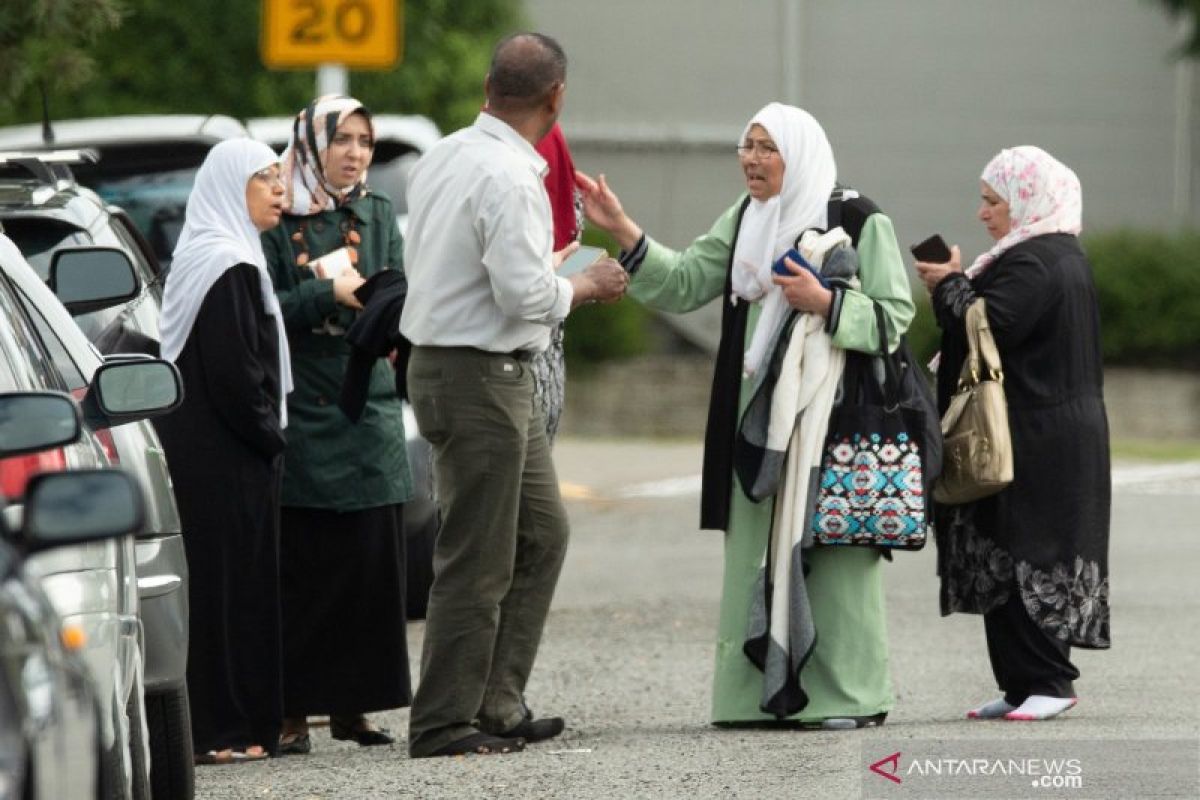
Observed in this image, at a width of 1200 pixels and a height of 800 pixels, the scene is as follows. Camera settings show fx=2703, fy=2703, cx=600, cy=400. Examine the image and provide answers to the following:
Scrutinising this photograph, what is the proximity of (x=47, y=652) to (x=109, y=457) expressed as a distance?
2376 millimetres

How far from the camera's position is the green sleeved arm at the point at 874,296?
7.64 meters

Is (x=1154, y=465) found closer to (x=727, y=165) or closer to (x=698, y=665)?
(x=727, y=165)

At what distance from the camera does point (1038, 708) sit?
7.88 metres

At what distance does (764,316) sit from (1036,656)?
1279mm

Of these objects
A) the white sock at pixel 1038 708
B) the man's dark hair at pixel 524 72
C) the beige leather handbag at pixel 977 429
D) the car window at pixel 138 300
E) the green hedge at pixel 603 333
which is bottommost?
the green hedge at pixel 603 333

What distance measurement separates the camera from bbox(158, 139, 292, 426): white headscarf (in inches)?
294

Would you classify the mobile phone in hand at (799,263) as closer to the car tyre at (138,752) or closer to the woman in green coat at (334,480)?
the woman in green coat at (334,480)

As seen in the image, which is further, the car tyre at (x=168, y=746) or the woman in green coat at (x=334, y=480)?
the woman in green coat at (x=334, y=480)

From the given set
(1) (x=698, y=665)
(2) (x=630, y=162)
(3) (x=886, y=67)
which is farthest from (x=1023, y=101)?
(1) (x=698, y=665)

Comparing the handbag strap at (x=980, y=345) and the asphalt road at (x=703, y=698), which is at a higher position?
the handbag strap at (x=980, y=345)

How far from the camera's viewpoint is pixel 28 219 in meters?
7.94

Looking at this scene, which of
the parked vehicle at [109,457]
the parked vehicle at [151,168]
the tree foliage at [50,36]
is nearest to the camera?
the parked vehicle at [109,457]

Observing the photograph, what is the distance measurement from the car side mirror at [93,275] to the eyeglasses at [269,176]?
438 millimetres

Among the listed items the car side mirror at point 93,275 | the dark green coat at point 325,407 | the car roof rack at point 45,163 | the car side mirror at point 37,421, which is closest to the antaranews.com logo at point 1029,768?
the dark green coat at point 325,407
